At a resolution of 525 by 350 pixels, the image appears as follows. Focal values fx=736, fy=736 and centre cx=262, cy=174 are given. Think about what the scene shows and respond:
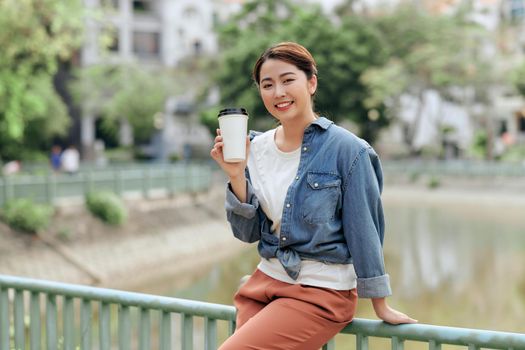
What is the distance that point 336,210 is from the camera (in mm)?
3041

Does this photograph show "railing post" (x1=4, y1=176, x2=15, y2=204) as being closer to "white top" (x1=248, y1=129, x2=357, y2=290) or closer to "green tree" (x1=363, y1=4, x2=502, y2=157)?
"white top" (x1=248, y1=129, x2=357, y2=290)

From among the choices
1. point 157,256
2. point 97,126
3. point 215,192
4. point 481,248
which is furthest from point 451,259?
point 97,126

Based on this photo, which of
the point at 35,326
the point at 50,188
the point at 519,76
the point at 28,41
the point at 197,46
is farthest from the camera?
the point at 197,46

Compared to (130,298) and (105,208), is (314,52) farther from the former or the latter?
(130,298)

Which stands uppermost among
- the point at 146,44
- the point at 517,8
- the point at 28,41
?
the point at 517,8

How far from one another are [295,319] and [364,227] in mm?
460

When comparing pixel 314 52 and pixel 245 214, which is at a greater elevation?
pixel 314 52

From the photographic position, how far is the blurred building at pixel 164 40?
148 feet

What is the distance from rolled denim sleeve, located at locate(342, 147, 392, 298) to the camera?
2.95m

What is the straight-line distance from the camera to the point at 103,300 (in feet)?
12.7

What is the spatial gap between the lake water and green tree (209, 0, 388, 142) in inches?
358

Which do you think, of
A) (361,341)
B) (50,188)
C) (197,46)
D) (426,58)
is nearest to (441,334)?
(361,341)

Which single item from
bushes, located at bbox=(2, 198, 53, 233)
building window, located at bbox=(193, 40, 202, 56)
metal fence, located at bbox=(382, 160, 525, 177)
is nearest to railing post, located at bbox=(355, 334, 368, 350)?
bushes, located at bbox=(2, 198, 53, 233)

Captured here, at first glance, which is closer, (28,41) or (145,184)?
(28,41)
